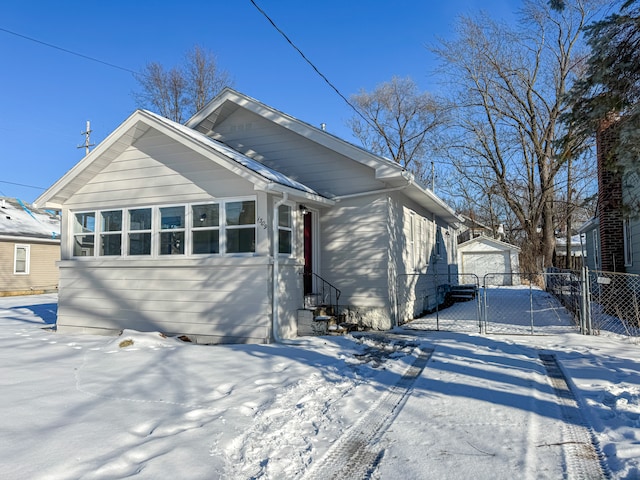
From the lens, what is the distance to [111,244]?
1045cm

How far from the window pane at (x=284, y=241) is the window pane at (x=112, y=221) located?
4.01 meters

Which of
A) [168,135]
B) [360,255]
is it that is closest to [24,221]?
[168,135]

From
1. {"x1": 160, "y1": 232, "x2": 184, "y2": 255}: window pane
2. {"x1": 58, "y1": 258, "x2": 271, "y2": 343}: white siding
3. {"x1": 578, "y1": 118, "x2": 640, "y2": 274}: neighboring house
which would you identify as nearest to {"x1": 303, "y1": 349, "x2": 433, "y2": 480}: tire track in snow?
{"x1": 58, "y1": 258, "x2": 271, "y2": 343}: white siding

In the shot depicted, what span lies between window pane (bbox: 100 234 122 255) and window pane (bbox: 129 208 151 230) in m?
0.51

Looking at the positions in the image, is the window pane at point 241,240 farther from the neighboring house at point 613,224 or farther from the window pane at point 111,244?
the neighboring house at point 613,224

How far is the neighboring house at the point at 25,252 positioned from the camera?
71.2 feet

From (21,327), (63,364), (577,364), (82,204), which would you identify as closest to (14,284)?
(21,327)

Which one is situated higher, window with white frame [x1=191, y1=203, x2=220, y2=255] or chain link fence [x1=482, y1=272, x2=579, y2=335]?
window with white frame [x1=191, y1=203, x2=220, y2=255]

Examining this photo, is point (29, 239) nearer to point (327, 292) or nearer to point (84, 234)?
point (84, 234)

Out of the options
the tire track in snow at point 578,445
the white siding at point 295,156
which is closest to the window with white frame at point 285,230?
the white siding at point 295,156

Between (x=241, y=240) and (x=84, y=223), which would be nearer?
(x=241, y=240)

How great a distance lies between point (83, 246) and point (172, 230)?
9.24 ft

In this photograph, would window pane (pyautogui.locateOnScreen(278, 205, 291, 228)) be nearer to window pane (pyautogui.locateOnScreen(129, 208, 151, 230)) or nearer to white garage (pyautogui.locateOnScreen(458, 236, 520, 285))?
window pane (pyautogui.locateOnScreen(129, 208, 151, 230))

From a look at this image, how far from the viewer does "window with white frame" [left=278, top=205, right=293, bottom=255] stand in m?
9.12
